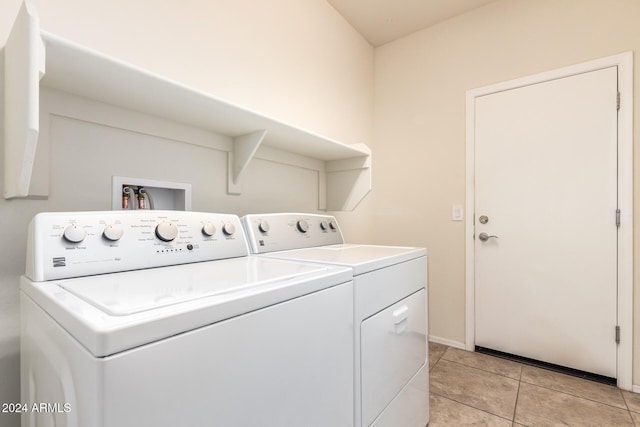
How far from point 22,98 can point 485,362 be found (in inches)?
107

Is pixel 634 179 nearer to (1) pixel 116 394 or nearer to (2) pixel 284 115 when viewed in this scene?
(2) pixel 284 115

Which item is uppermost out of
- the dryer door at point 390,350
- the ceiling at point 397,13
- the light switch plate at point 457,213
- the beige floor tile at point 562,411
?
the ceiling at point 397,13

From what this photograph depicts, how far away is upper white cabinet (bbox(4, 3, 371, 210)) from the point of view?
0.69 meters

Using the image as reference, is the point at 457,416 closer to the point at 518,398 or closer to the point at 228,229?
the point at 518,398

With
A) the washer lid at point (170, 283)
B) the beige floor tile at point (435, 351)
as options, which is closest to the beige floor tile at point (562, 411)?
the beige floor tile at point (435, 351)

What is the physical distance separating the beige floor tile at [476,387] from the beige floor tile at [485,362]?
0.06m

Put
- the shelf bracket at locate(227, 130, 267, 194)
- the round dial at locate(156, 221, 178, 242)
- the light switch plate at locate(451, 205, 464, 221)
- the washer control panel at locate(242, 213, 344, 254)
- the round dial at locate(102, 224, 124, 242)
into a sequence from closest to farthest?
the round dial at locate(102, 224, 124, 242), the round dial at locate(156, 221, 178, 242), the washer control panel at locate(242, 213, 344, 254), the shelf bracket at locate(227, 130, 267, 194), the light switch plate at locate(451, 205, 464, 221)

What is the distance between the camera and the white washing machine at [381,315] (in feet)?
3.05

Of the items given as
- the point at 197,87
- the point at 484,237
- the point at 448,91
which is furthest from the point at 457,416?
the point at 448,91

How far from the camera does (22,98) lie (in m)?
0.70

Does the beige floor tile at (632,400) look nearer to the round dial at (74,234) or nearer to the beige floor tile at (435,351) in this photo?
the beige floor tile at (435,351)

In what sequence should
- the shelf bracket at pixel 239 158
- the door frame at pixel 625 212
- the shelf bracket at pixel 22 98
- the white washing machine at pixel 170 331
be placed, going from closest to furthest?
the white washing machine at pixel 170 331
the shelf bracket at pixel 22 98
the shelf bracket at pixel 239 158
the door frame at pixel 625 212

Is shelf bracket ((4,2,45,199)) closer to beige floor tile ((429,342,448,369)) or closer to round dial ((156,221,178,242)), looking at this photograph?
round dial ((156,221,178,242))

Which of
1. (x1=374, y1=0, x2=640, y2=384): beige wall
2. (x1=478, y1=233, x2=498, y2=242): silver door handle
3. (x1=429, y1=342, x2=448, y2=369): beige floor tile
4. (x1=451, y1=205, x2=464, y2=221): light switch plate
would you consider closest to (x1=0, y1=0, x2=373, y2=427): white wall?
(x1=374, y1=0, x2=640, y2=384): beige wall
